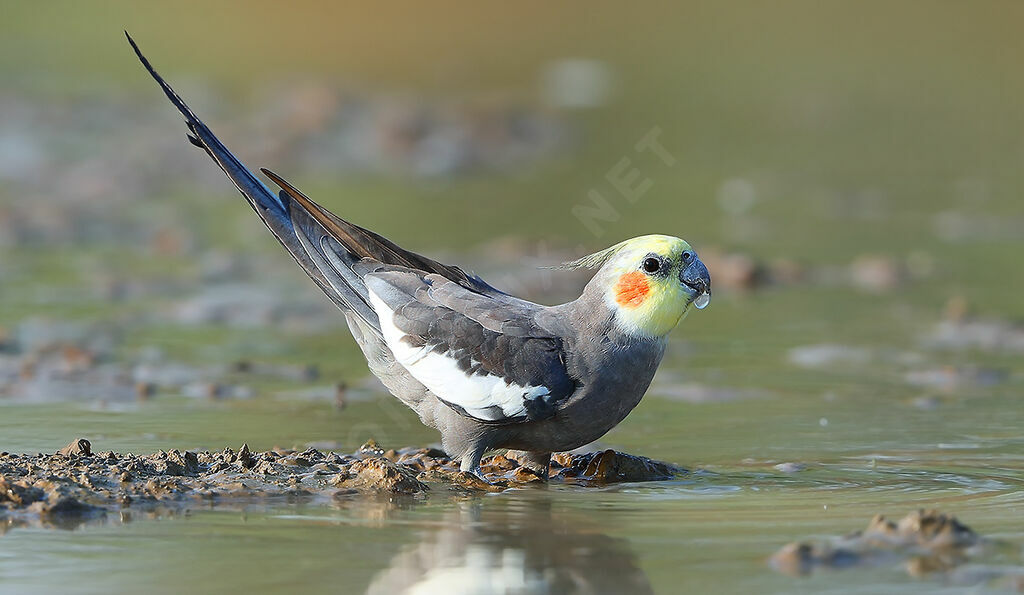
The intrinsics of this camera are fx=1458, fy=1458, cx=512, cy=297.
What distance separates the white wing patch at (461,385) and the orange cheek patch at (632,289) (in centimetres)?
51

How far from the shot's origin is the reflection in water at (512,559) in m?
4.30

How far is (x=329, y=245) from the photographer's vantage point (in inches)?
254

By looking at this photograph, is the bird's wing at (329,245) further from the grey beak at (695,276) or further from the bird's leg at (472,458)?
the grey beak at (695,276)

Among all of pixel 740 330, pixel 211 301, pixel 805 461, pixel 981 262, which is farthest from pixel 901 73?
pixel 805 461

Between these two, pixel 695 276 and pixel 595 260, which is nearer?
pixel 695 276

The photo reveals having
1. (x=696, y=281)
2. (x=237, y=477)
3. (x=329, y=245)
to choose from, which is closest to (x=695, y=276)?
(x=696, y=281)

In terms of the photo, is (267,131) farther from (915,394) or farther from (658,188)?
(915,394)

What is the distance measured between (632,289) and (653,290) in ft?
0.28

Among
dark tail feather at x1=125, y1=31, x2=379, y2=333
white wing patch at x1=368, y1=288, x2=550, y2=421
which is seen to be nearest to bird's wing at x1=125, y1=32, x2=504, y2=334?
dark tail feather at x1=125, y1=31, x2=379, y2=333

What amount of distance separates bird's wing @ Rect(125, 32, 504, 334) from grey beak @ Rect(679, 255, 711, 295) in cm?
94

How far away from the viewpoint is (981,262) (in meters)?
11.7

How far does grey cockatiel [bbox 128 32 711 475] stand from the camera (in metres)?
5.79

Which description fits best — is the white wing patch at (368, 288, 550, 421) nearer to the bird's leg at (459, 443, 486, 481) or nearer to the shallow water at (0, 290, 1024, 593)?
the bird's leg at (459, 443, 486, 481)

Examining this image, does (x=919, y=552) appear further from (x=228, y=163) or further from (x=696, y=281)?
(x=228, y=163)
